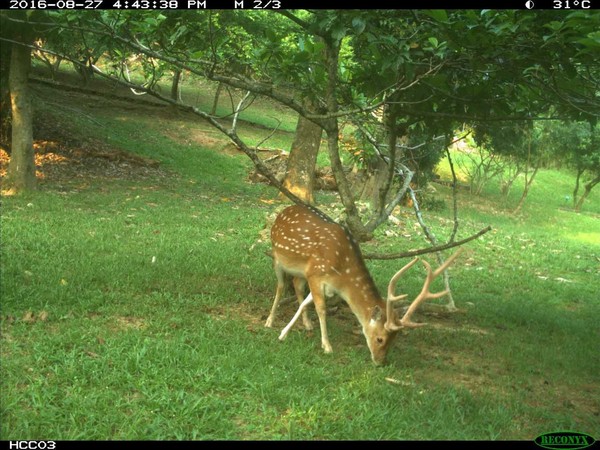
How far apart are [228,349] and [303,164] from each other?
363 inches

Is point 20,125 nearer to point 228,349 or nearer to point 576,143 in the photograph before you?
point 228,349

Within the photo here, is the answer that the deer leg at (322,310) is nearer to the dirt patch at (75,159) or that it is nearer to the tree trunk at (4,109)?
the dirt patch at (75,159)

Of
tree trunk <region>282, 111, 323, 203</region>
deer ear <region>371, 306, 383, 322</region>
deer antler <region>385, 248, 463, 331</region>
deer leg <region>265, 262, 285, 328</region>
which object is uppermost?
deer antler <region>385, 248, 463, 331</region>

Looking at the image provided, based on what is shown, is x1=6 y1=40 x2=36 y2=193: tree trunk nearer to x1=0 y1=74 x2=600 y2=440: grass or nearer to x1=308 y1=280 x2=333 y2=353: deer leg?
x1=0 y1=74 x2=600 y2=440: grass

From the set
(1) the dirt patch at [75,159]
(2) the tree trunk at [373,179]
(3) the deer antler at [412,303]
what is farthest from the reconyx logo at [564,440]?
(2) the tree trunk at [373,179]

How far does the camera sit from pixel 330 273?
210 inches

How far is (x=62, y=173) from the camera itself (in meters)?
13.3

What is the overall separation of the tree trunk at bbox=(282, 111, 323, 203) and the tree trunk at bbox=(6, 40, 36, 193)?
5262 millimetres

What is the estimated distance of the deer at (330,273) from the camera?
496 cm

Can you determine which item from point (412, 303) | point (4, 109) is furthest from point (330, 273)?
point (4, 109)

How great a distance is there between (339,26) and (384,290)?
4312 mm

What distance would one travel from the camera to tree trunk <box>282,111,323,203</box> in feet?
44.8

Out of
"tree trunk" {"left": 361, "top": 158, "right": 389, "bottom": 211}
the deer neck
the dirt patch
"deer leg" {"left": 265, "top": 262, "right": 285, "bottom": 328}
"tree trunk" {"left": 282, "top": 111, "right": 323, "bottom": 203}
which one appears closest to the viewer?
the deer neck

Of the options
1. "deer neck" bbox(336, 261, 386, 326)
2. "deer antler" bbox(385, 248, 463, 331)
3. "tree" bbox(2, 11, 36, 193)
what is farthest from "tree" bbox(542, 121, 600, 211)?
"deer antler" bbox(385, 248, 463, 331)
